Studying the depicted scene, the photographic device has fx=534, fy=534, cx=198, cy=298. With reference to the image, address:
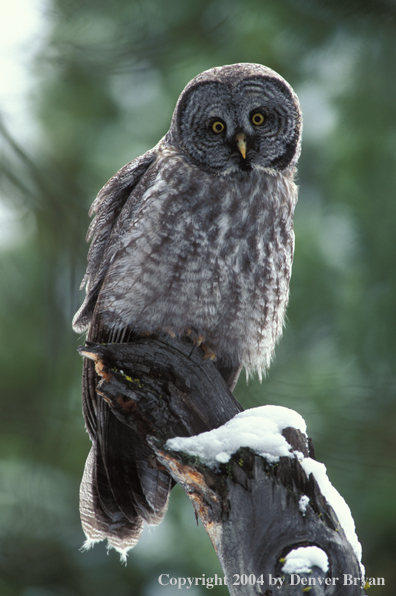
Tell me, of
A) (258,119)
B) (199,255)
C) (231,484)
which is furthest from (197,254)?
(231,484)

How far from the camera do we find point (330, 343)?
9.66 feet

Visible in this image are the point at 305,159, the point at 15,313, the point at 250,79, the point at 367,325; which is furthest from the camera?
the point at 305,159

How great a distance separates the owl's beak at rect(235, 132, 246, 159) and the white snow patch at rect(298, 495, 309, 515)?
1.12m

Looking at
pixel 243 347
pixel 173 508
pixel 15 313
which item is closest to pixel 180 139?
pixel 243 347

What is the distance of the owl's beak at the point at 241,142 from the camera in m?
1.85

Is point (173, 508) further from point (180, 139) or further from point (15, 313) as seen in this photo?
point (180, 139)

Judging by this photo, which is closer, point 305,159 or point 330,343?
point 330,343

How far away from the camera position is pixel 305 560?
3.91ft

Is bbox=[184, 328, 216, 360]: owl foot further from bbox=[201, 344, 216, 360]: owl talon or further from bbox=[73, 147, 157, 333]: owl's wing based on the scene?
bbox=[73, 147, 157, 333]: owl's wing

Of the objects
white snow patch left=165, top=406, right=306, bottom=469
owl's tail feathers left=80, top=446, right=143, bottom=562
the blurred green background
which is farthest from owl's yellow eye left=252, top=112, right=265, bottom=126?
owl's tail feathers left=80, top=446, right=143, bottom=562

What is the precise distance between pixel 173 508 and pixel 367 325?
1483mm

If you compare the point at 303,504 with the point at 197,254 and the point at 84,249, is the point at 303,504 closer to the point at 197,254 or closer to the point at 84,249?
the point at 197,254

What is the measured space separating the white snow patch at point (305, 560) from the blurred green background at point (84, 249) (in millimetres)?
1257

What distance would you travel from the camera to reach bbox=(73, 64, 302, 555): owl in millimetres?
1806
